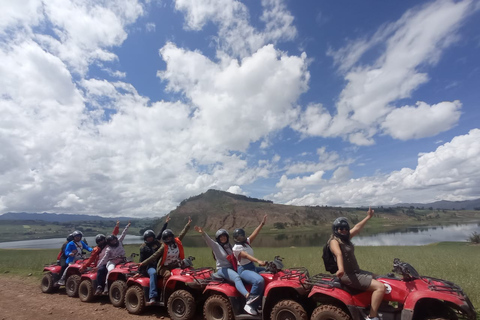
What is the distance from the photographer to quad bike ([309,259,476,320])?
443 centimetres

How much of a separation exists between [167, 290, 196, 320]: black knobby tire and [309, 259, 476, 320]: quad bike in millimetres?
3234

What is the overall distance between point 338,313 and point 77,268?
967 centimetres

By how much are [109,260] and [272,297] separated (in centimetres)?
638

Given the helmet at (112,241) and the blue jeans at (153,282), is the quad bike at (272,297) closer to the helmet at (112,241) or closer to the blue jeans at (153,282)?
the blue jeans at (153,282)

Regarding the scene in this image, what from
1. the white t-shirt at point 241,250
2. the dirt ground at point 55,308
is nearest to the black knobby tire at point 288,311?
the white t-shirt at point 241,250

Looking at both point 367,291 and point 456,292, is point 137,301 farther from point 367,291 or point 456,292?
point 456,292

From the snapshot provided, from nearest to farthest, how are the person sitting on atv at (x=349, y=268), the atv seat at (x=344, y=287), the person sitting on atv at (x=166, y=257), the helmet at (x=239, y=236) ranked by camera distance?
the person sitting on atv at (x=349, y=268) → the atv seat at (x=344, y=287) → the helmet at (x=239, y=236) → the person sitting on atv at (x=166, y=257)

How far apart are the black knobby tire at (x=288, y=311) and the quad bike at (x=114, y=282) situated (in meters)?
4.88

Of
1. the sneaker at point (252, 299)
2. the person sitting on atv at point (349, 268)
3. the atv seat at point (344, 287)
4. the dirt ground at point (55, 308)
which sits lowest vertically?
the dirt ground at point (55, 308)

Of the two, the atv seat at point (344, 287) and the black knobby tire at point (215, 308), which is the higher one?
the atv seat at point (344, 287)

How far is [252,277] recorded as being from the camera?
19.7ft

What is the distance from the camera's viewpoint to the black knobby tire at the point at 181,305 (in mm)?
6848

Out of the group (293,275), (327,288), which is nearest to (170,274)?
(293,275)

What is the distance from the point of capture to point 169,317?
294 inches
